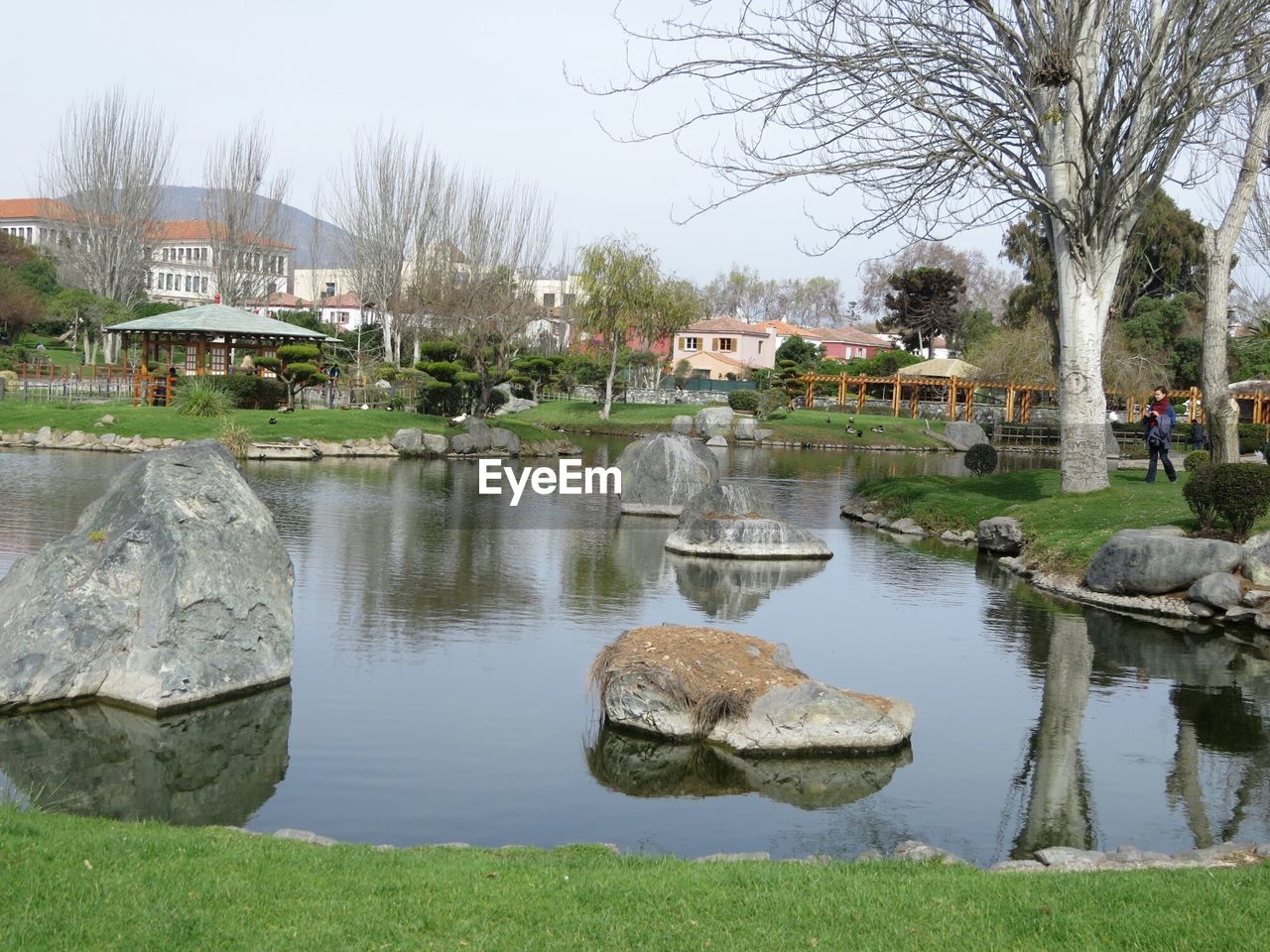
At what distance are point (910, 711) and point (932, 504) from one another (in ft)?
52.7

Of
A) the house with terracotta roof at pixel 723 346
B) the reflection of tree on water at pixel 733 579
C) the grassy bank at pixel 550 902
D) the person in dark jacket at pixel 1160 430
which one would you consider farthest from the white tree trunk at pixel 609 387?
the grassy bank at pixel 550 902

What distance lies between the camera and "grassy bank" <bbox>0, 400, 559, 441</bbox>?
37000 millimetres

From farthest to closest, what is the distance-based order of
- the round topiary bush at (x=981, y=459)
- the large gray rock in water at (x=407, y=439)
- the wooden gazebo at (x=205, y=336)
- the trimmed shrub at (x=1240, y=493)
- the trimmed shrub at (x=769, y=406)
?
the trimmed shrub at (x=769, y=406), the wooden gazebo at (x=205, y=336), the large gray rock in water at (x=407, y=439), the round topiary bush at (x=981, y=459), the trimmed shrub at (x=1240, y=493)

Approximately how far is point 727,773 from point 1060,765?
2.99 metres

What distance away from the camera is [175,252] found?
123 m

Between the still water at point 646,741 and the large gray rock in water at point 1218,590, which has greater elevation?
the large gray rock in water at point 1218,590

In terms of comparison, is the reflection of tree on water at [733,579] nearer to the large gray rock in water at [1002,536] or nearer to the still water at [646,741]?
the still water at [646,741]

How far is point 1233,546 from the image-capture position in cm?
1823

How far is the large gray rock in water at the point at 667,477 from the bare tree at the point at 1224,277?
9.91 m

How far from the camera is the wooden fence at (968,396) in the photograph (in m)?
64.9

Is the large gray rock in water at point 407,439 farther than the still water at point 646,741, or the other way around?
the large gray rock in water at point 407,439

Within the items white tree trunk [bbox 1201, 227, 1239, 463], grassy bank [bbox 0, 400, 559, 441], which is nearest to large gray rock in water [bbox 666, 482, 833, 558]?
white tree trunk [bbox 1201, 227, 1239, 463]

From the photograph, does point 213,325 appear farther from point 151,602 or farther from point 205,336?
point 151,602

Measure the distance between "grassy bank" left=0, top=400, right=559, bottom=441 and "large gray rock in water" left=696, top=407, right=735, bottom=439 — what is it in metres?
16.2
